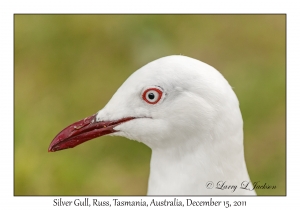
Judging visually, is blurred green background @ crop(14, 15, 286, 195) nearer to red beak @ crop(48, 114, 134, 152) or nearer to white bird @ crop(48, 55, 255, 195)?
red beak @ crop(48, 114, 134, 152)

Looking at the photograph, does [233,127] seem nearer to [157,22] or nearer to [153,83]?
[153,83]

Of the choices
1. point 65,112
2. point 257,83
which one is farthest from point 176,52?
point 65,112

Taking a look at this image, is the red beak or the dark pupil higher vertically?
the dark pupil

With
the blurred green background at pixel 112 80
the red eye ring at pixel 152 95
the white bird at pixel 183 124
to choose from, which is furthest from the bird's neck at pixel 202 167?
the blurred green background at pixel 112 80

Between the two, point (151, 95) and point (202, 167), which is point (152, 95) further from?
point (202, 167)

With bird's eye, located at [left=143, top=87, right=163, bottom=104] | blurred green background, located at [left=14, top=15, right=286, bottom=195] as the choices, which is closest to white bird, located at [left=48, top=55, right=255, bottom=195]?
bird's eye, located at [left=143, top=87, right=163, bottom=104]

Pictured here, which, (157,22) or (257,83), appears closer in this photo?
(257,83)

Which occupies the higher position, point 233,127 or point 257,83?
point 257,83

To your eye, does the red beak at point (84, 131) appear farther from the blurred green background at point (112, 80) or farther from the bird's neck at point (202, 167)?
the blurred green background at point (112, 80)

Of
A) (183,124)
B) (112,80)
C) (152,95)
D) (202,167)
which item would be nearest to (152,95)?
(152,95)
